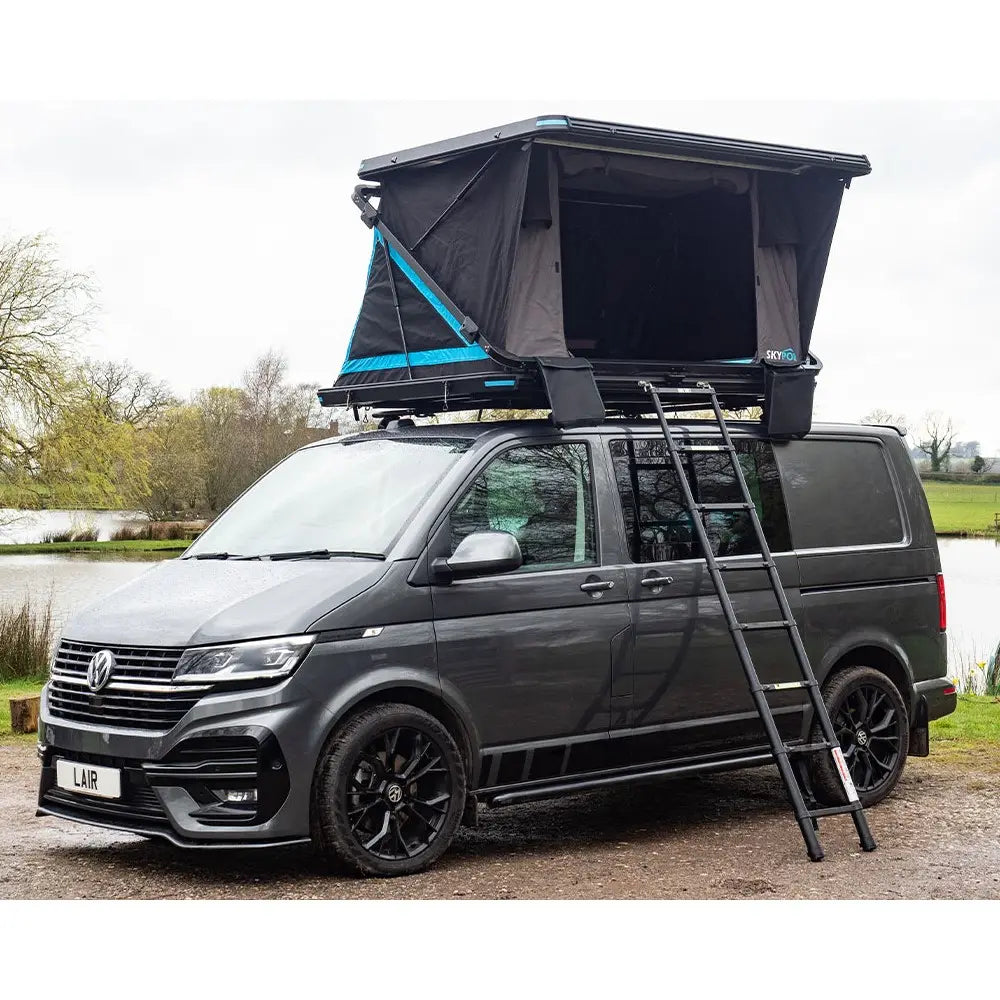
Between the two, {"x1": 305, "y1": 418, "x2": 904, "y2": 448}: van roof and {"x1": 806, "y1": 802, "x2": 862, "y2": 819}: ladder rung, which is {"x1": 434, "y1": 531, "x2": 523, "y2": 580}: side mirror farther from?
{"x1": 806, "y1": 802, "x2": 862, "y2": 819}: ladder rung

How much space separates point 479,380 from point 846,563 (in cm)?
266

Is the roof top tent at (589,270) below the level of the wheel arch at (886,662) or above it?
above

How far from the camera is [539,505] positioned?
24.4ft

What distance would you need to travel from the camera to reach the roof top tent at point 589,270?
7852 mm

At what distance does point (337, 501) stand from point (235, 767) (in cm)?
170

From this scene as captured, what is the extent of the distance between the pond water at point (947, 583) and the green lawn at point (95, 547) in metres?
0.35

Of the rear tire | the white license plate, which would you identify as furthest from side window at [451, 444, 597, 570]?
the rear tire

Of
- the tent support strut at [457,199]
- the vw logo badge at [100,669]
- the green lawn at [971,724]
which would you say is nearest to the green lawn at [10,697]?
the vw logo badge at [100,669]

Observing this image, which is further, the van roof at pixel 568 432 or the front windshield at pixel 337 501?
the van roof at pixel 568 432

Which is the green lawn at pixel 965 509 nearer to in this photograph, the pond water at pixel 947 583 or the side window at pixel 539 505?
the pond water at pixel 947 583

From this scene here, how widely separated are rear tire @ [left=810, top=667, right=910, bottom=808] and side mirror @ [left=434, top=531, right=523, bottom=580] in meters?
2.66

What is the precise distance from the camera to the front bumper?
6207mm

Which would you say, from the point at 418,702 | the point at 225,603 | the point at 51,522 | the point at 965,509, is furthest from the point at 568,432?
the point at 965,509

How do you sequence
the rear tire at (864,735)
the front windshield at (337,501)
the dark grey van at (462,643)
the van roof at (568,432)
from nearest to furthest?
the dark grey van at (462,643) < the front windshield at (337,501) < the van roof at (568,432) < the rear tire at (864,735)
